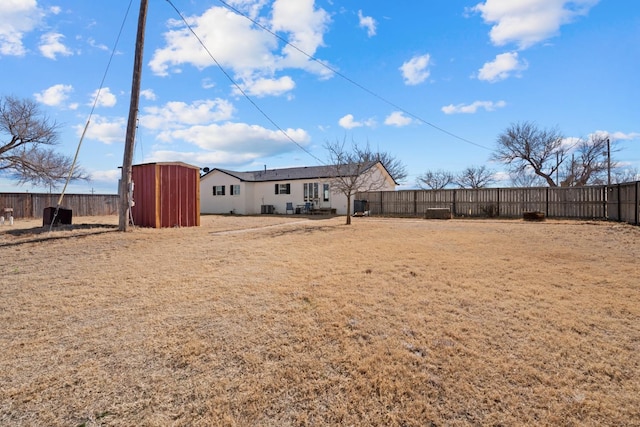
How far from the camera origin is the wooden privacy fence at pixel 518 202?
1396 centimetres

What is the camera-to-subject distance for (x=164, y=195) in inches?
487

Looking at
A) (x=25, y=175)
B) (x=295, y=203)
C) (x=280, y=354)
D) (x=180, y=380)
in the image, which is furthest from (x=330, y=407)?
(x=25, y=175)

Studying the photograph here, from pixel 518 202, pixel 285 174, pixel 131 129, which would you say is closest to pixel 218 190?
pixel 285 174

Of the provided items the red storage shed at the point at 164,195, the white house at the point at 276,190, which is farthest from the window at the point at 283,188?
the red storage shed at the point at 164,195

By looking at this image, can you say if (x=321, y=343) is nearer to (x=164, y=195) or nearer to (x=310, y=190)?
(x=164, y=195)

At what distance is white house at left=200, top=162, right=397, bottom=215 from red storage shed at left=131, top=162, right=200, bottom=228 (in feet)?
36.1

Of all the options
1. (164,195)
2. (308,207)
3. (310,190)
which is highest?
(310,190)

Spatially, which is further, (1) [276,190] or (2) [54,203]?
(1) [276,190]

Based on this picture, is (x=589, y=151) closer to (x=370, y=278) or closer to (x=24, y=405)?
(x=370, y=278)

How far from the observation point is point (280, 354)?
288cm

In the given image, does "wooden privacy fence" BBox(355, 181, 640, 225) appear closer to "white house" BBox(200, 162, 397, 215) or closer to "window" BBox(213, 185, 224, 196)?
"white house" BBox(200, 162, 397, 215)

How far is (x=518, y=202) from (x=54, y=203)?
29829mm

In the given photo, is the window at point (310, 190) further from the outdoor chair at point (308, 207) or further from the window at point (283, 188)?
the window at point (283, 188)

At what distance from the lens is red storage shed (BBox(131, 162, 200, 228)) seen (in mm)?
12094
